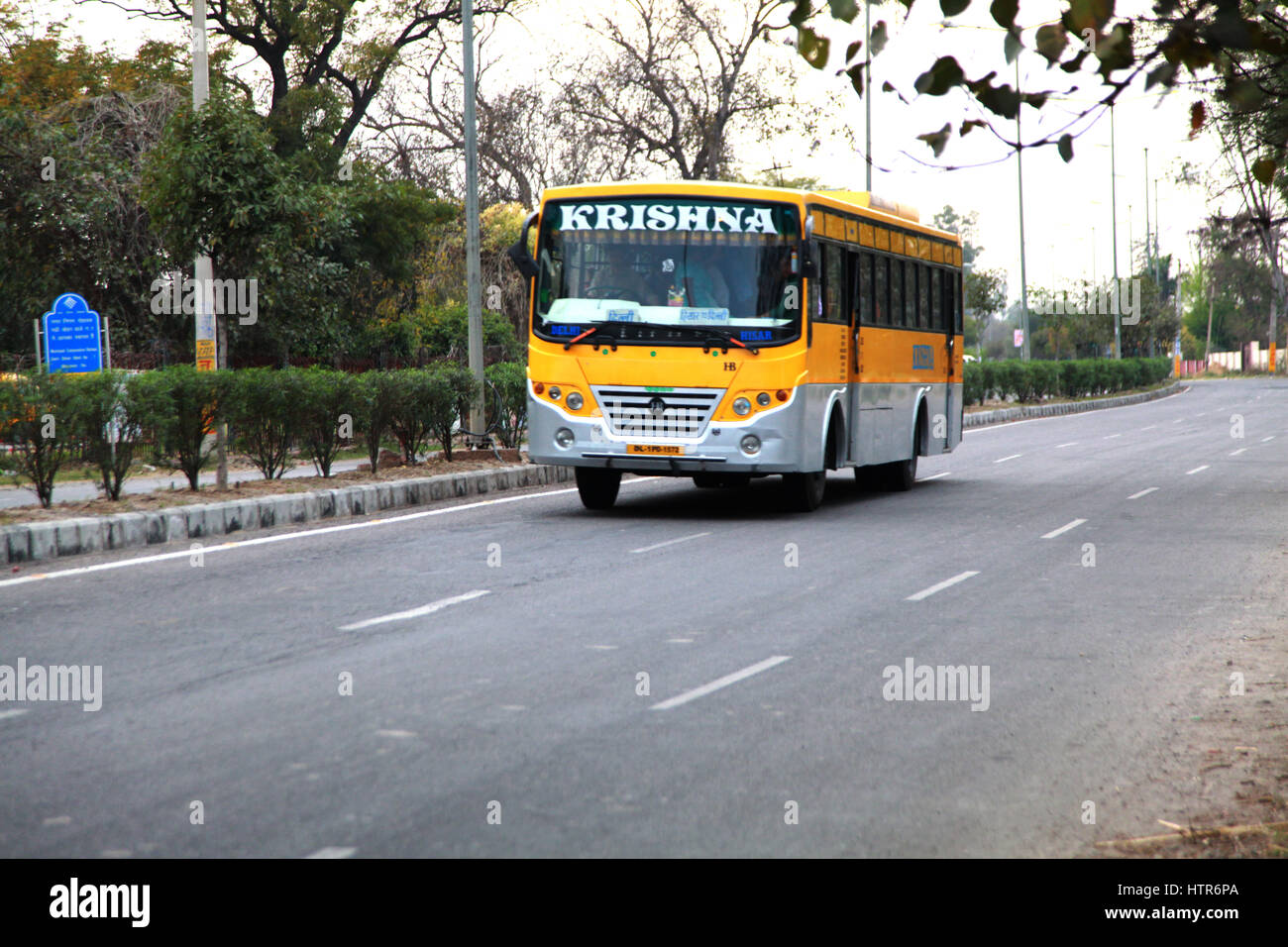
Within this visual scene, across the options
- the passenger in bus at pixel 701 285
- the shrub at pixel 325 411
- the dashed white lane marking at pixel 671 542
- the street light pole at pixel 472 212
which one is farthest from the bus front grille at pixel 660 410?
the street light pole at pixel 472 212

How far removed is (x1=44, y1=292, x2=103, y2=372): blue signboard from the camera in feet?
73.7

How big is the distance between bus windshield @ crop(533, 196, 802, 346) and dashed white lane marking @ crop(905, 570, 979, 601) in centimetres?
433

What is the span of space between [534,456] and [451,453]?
552 cm

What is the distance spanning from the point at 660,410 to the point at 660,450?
0.40 meters

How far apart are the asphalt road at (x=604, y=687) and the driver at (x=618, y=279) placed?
2.34 m

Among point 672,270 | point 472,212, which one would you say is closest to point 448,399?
point 472,212

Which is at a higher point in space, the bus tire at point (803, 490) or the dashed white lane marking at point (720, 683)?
the bus tire at point (803, 490)

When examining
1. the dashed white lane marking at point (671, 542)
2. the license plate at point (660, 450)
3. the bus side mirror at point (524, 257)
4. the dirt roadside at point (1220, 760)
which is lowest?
the dirt roadside at point (1220, 760)

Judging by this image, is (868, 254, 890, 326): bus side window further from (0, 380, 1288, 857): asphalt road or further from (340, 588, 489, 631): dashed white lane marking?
(340, 588, 489, 631): dashed white lane marking

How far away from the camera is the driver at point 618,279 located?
1530 centimetres

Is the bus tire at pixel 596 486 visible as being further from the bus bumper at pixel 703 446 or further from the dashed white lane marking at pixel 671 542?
the dashed white lane marking at pixel 671 542

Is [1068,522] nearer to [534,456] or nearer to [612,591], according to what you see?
[534,456]

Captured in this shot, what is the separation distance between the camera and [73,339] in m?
22.7

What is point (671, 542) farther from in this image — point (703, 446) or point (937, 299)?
point (937, 299)
